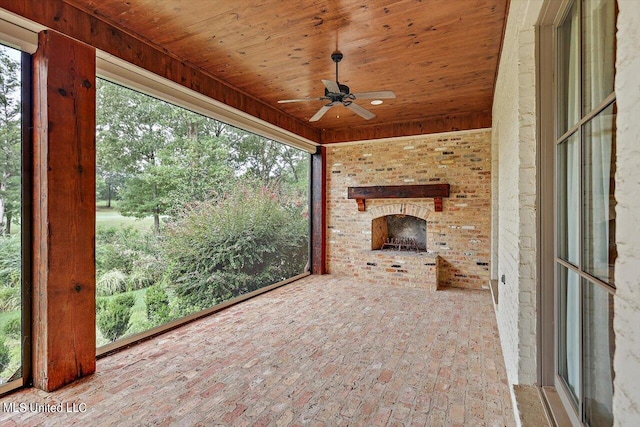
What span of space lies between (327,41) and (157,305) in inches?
142

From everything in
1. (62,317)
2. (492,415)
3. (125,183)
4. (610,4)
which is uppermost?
(610,4)

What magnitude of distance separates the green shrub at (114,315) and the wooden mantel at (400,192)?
12.4ft

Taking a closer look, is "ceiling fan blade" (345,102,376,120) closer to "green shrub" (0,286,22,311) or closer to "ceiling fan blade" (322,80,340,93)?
"ceiling fan blade" (322,80,340,93)

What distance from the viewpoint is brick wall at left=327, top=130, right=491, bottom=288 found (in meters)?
5.03

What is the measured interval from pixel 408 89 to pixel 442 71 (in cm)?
55

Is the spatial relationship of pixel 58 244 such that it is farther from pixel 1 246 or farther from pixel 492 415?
pixel 492 415

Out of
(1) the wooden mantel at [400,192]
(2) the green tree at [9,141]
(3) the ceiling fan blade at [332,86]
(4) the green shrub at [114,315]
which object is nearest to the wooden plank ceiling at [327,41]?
(3) the ceiling fan blade at [332,86]

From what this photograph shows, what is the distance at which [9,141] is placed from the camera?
2.22 m

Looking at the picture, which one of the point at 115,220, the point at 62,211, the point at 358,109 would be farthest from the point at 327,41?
the point at 115,220

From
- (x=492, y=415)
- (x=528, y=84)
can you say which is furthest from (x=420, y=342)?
(x=528, y=84)

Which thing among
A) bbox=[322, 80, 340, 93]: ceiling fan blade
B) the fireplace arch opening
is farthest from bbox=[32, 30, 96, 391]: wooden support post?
the fireplace arch opening

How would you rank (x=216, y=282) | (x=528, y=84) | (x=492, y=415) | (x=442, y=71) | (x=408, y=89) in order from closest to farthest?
(x=528, y=84), (x=492, y=415), (x=442, y=71), (x=408, y=89), (x=216, y=282)

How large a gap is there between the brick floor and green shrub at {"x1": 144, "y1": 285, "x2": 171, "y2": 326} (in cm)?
78

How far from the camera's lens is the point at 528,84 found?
173 centimetres
